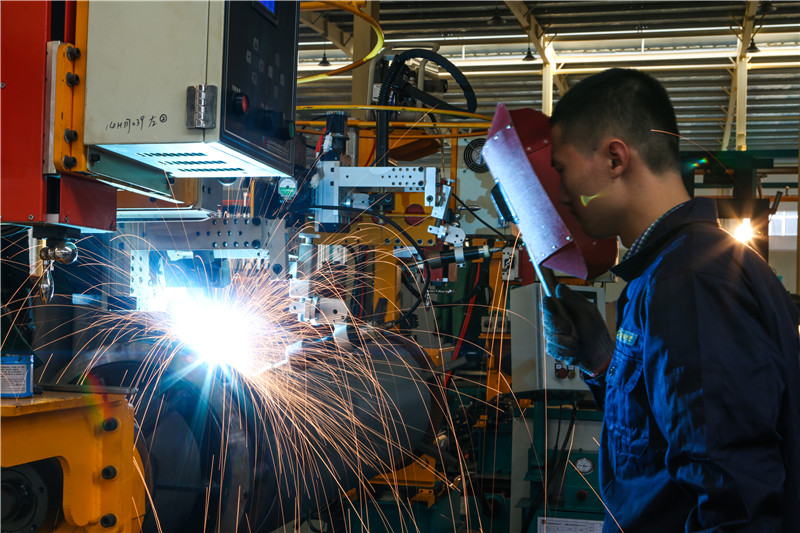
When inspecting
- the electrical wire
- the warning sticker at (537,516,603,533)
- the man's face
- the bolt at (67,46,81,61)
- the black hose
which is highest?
the black hose

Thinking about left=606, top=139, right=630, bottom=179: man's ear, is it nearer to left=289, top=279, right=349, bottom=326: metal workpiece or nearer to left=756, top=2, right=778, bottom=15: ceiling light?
left=289, top=279, right=349, bottom=326: metal workpiece

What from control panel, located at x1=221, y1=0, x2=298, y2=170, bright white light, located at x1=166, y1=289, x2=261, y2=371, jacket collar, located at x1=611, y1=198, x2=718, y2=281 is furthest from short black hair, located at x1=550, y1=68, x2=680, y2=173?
bright white light, located at x1=166, y1=289, x2=261, y2=371

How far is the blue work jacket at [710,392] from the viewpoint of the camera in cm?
120

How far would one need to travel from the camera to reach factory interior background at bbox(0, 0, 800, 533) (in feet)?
5.24

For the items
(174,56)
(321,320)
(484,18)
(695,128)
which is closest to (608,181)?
(174,56)

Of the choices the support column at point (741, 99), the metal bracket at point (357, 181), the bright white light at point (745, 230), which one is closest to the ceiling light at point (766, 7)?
the support column at point (741, 99)

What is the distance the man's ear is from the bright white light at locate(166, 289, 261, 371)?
130 cm

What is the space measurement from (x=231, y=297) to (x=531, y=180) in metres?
1.50

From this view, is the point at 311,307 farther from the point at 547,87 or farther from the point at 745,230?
the point at 547,87

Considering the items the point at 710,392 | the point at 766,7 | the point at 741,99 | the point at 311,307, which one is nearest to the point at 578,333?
the point at 710,392

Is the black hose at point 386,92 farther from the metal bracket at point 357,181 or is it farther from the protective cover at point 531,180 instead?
the protective cover at point 531,180

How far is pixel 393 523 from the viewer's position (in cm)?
423

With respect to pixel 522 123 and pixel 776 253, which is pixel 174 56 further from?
pixel 776 253

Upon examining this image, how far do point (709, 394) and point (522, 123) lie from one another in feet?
3.28
